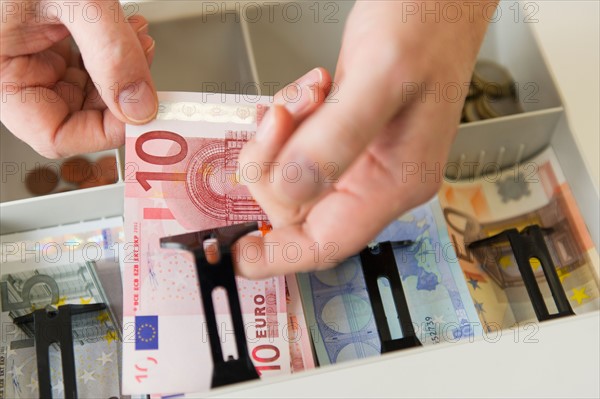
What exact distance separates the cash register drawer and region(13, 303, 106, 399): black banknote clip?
0.18m

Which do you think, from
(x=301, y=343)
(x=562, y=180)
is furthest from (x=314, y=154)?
(x=562, y=180)

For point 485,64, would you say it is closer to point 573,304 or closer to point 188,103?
point 573,304

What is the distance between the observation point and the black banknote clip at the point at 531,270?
763 millimetres

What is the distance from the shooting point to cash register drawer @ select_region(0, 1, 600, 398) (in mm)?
612

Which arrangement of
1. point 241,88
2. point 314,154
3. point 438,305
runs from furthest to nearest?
point 241,88
point 438,305
point 314,154

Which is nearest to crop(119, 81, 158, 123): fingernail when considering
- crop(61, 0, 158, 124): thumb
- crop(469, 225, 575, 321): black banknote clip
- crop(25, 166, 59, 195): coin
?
crop(61, 0, 158, 124): thumb

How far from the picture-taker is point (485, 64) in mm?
1058

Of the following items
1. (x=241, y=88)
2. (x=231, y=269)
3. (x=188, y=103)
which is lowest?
(x=231, y=269)

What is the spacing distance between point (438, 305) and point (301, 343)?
0.19m

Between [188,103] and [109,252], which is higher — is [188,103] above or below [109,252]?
above

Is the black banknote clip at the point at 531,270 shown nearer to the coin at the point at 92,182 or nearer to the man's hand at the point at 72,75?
the man's hand at the point at 72,75

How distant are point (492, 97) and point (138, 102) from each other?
61 cm

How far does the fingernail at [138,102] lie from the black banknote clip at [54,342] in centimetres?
25

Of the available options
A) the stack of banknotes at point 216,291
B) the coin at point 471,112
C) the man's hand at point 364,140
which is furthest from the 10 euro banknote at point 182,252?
the coin at point 471,112
